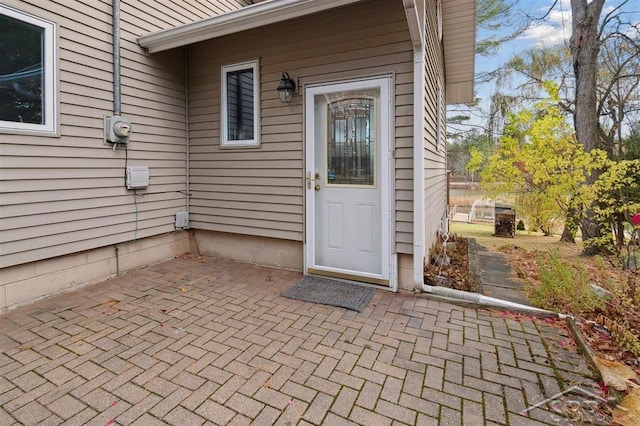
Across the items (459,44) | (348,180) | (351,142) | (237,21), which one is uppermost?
(459,44)

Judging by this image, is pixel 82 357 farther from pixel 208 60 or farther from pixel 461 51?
pixel 461 51

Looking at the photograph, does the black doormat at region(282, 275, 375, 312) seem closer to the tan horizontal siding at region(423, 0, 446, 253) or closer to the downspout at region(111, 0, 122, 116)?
the tan horizontal siding at region(423, 0, 446, 253)

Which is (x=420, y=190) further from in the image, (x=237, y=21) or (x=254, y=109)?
(x=237, y=21)

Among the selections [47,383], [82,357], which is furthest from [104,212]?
[47,383]

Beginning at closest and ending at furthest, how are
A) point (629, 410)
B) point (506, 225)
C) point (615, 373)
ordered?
point (629, 410)
point (615, 373)
point (506, 225)

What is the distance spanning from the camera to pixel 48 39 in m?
3.33

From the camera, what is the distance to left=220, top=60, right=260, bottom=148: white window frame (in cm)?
434

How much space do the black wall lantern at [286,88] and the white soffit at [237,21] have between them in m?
0.60

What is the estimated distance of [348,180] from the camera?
3914 millimetres

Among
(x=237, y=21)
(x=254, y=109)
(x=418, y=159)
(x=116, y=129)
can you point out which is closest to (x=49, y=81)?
(x=116, y=129)

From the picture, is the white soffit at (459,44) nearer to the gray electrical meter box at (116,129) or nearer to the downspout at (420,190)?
the downspout at (420,190)

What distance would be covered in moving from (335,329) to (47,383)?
75.3 inches

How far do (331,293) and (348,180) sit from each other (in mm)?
1260

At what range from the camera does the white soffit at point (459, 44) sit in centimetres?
546
